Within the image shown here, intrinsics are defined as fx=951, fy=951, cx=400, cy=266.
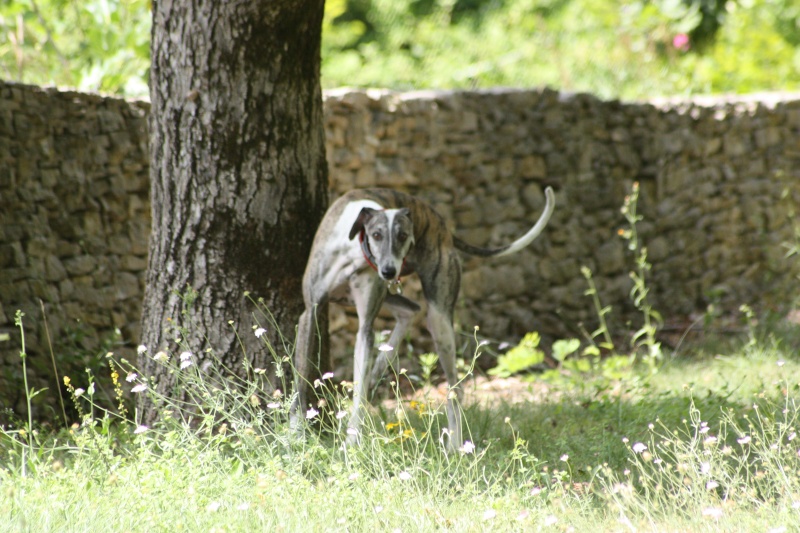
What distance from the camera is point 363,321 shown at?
393 centimetres

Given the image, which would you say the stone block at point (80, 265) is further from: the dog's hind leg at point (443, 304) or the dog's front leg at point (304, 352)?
the dog's hind leg at point (443, 304)

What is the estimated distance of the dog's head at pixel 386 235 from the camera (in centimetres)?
363

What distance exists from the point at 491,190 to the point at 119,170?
3014mm

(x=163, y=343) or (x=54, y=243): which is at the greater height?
(x=54, y=243)

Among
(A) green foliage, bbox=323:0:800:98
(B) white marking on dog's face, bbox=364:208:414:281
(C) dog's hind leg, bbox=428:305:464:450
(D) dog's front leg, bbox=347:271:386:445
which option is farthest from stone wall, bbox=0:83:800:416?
(B) white marking on dog's face, bbox=364:208:414:281

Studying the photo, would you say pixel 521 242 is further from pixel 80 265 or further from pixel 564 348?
pixel 80 265

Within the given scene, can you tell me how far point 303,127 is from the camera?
14.5ft

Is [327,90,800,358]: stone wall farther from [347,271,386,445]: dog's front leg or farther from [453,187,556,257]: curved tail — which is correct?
[347,271,386,445]: dog's front leg

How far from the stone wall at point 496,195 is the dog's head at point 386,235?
7.44 feet

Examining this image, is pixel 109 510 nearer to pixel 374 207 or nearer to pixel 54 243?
pixel 374 207

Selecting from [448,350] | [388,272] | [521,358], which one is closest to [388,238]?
[388,272]

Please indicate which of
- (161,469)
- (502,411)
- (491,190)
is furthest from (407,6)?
(161,469)

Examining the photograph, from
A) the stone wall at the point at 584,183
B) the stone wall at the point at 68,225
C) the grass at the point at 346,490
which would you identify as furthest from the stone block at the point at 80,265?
the stone wall at the point at 584,183

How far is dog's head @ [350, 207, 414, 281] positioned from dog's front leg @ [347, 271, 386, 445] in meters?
0.14
